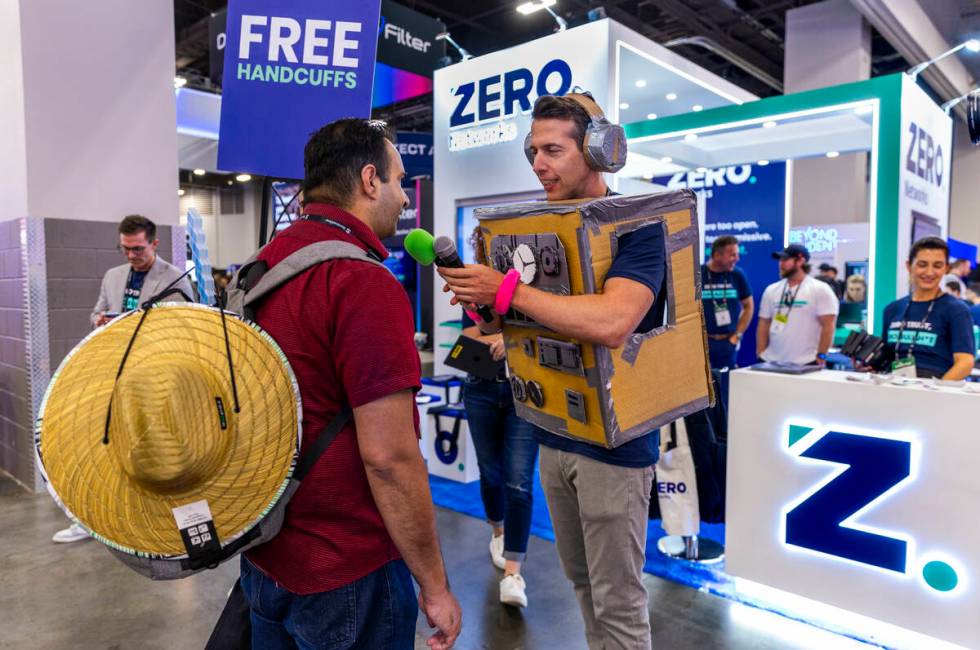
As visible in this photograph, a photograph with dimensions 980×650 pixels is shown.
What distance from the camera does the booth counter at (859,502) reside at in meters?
2.22

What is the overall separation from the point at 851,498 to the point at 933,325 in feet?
4.27

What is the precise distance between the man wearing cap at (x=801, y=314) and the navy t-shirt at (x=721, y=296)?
1.17 ft

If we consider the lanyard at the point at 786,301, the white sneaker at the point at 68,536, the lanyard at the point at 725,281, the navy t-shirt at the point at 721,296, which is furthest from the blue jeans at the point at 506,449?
the lanyard at the point at 786,301

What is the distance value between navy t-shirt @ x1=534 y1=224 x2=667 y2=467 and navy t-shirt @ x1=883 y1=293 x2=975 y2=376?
234 centimetres

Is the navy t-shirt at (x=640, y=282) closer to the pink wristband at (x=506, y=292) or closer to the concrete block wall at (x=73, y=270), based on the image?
the pink wristband at (x=506, y=292)

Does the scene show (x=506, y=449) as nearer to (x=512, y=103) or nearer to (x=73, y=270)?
(x=73, y=270)

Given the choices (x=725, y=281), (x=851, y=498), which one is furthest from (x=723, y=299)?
(x=851, y=498)

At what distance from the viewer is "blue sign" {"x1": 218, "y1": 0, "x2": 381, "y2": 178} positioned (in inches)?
88.2

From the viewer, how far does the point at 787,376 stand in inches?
102

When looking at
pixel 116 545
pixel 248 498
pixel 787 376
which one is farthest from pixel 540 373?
pixel 787 376

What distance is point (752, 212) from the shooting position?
7.45 metres

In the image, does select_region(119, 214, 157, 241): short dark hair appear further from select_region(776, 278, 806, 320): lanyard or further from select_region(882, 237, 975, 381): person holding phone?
select_region(776, 278, 806, 320): lanyard

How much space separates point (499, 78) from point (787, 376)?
389 centimetres

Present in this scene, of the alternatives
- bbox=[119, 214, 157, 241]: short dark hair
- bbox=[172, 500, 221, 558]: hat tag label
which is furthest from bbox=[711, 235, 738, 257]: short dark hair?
bbox=[172, 500, 221, 558]: hat tag label
